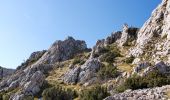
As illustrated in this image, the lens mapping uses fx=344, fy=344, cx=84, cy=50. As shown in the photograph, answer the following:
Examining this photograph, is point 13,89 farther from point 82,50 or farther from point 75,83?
point 82,50

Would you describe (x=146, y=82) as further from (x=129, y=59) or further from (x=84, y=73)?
(x=129, y=59)

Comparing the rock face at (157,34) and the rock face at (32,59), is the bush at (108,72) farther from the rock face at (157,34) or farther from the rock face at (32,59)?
the rock face at (32,59)

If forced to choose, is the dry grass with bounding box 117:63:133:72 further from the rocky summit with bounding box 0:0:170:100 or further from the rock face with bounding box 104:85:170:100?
the rock face with bounding box 104:85:170:100

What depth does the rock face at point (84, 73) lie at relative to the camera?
3875 inches

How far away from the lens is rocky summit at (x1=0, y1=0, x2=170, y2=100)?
71069 millimetres

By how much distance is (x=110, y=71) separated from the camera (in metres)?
94.8

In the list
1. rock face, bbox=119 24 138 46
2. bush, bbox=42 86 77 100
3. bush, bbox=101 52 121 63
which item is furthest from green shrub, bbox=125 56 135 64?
bush, bbox=42 86 77 100

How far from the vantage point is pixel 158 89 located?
146 feet

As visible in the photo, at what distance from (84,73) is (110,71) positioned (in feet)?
30.2

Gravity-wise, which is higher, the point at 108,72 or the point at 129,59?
the point at 129,59

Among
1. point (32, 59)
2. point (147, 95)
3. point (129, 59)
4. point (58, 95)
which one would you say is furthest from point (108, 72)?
point (32, 59)

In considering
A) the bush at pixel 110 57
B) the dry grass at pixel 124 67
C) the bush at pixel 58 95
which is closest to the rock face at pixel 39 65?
the bush at pixel 58 95

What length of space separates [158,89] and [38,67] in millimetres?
83333

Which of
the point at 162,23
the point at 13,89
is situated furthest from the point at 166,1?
the point at 13,89
